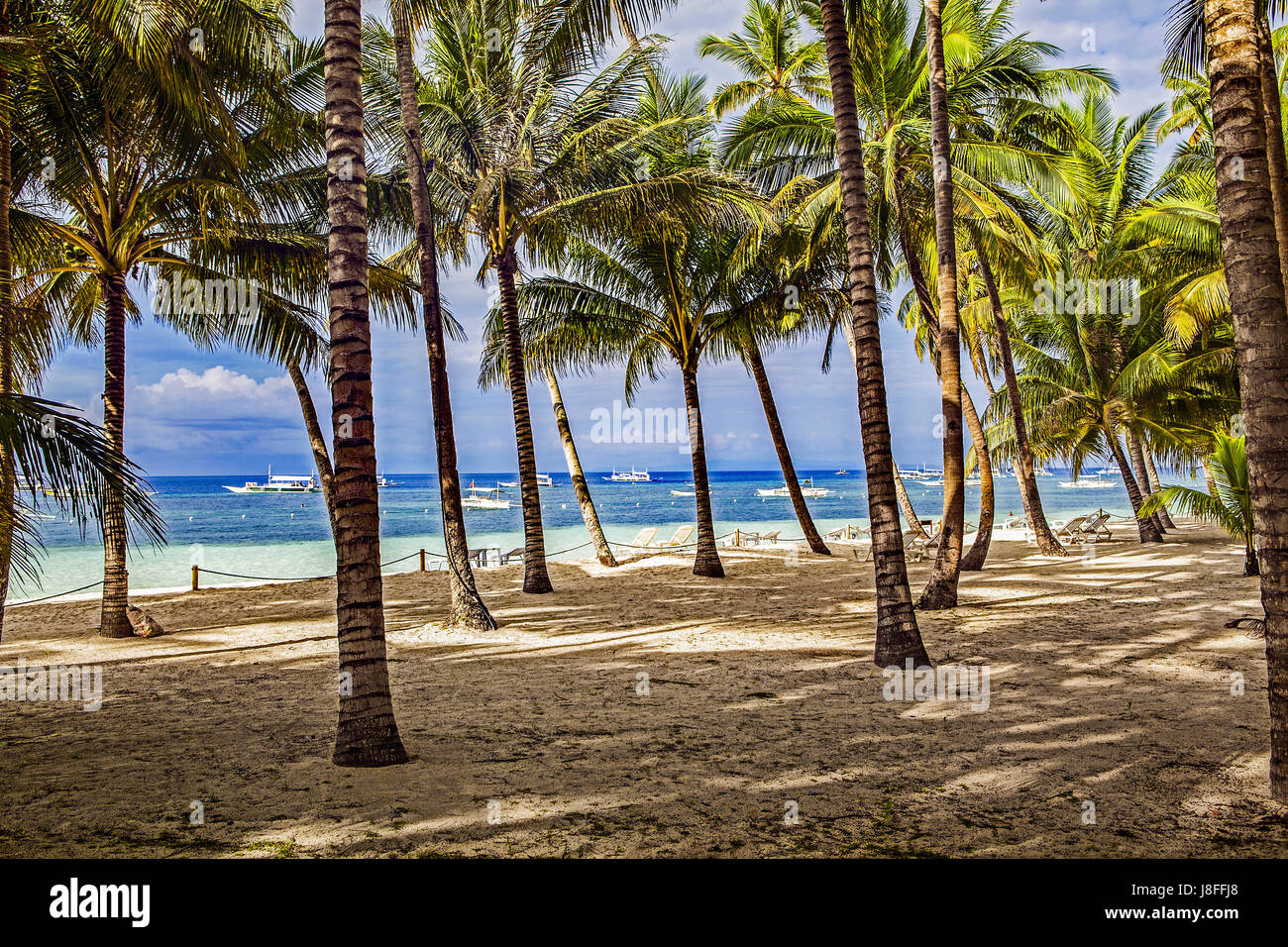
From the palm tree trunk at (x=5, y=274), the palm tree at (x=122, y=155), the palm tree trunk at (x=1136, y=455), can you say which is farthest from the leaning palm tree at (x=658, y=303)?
the palm tree trunk at (x=1136, y=455)

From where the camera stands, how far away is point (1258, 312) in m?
4.25

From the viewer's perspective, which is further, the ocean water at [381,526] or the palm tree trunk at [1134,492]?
the ocean water at [381,526]

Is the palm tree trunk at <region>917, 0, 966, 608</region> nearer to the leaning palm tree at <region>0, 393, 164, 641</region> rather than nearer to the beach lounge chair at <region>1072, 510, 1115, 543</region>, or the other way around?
the leaning palm tree at <region>0, 393, 164, 641</region>

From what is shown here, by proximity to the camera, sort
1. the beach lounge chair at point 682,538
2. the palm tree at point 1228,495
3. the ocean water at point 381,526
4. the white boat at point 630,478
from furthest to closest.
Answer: the white boat at point 630,478
the ocean water at point 381,526
the beach lounge chair at point 682,538
the palm tree at point 1228,495

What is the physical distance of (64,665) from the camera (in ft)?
29.8

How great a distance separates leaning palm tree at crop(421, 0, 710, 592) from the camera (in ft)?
44.1

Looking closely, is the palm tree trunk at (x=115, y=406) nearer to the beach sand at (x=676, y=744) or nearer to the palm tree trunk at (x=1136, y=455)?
the beach sand at (x=676, y=744)

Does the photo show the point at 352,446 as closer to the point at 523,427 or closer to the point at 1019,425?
the point at 523,427

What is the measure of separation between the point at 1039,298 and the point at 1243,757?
1837 cm

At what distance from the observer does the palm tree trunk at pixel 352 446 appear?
522 cm

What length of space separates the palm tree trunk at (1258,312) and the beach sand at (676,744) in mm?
1000

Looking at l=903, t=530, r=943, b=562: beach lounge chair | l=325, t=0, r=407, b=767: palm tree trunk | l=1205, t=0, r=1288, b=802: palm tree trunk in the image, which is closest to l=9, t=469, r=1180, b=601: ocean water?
l=903, t=530, r=943, b=562: beach lounge chair

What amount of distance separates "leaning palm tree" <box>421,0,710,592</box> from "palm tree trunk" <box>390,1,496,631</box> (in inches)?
73.3

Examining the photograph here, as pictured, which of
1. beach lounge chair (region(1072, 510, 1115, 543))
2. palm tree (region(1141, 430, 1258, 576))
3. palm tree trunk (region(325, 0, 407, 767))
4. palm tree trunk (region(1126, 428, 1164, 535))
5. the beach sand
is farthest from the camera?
palm tree trunk (region(1126, 428, 1164, 535))
